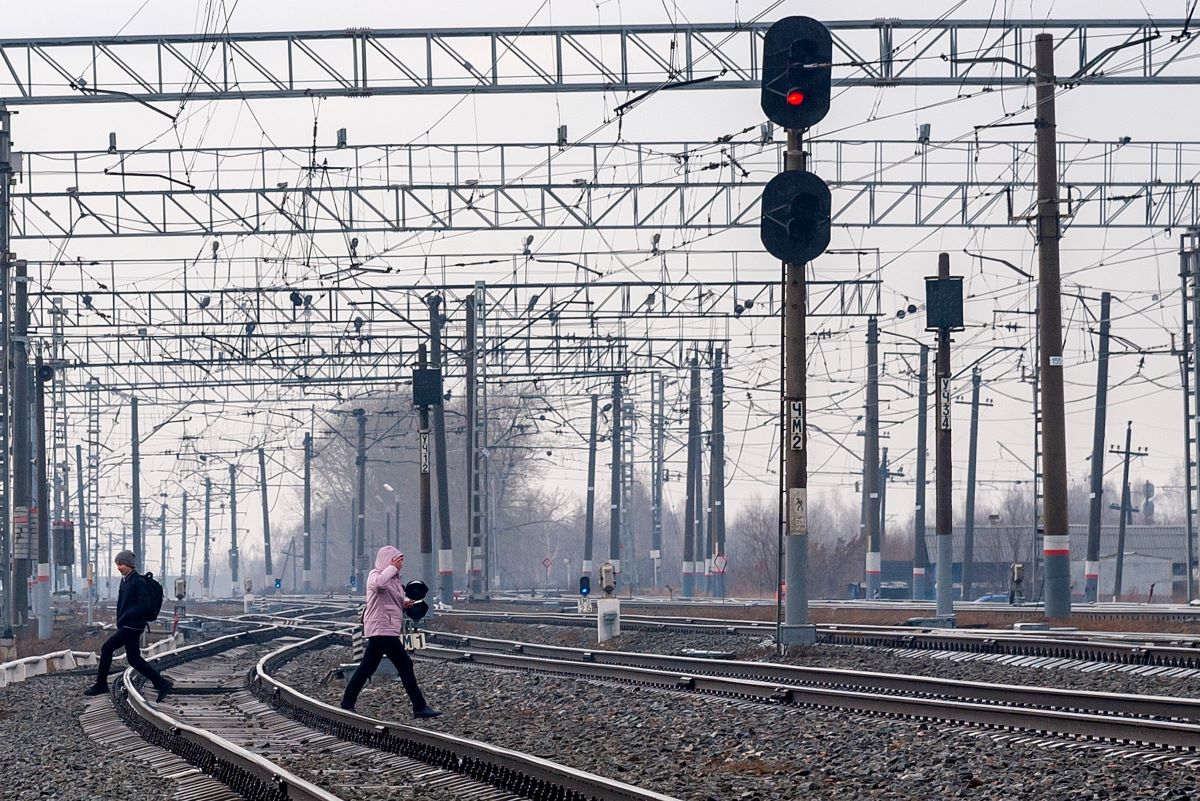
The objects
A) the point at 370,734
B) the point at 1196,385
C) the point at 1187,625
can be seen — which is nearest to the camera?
the point at 370,734

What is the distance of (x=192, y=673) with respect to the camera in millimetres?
25016

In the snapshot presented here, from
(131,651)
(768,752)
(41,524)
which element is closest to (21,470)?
(41,524)

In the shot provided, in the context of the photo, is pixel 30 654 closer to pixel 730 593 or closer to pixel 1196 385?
pixel 1196 385

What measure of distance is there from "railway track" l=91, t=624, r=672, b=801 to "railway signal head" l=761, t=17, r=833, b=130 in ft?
27.7

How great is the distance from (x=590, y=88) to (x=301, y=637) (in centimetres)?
1183

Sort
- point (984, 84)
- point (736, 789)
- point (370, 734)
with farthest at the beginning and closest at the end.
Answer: point (984, 84), point (370, 734), point (736, 789)

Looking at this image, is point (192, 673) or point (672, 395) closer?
point (192, 673)

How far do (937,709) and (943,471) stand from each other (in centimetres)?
1778

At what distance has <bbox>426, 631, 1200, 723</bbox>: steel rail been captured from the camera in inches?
510

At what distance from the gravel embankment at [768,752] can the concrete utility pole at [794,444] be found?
155 inches

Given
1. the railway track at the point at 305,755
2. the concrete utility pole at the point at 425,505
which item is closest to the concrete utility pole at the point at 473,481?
the concrete utility pole at the point at 425,505

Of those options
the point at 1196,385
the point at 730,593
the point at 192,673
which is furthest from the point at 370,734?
the point at 730,593

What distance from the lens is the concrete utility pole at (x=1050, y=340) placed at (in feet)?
92.3

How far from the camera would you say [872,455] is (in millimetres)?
56406
